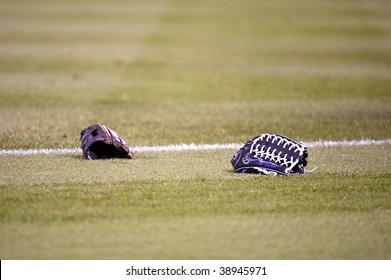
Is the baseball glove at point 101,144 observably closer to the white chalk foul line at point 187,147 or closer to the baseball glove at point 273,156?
the white chalk foul line at point 187,147

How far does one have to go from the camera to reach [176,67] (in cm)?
1742

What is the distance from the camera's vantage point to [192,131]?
1025 centimetres

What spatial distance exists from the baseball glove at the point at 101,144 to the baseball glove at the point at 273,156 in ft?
4.04

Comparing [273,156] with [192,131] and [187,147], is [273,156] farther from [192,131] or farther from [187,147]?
[192,131]

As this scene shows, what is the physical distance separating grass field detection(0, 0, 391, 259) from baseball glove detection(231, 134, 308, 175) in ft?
0.43

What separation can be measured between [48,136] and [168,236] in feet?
13.8

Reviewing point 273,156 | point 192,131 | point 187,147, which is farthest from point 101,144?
point 192,131

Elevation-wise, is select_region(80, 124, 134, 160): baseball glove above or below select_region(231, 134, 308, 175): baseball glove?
above

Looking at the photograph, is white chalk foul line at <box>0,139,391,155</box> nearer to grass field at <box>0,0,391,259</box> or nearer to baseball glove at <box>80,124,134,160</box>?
grass field at <box>0,0,391,259</box>

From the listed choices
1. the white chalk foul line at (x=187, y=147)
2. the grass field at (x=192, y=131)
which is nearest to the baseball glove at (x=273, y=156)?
the grass field at (x=192, y=131)

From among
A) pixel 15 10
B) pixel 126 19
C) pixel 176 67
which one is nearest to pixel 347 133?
pixel 176 67

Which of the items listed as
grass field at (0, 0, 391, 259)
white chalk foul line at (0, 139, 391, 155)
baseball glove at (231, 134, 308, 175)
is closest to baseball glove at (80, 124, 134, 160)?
grass field at (0, 0, 391, 259)

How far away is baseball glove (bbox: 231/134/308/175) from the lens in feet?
24.5

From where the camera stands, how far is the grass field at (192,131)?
19.0 ft
